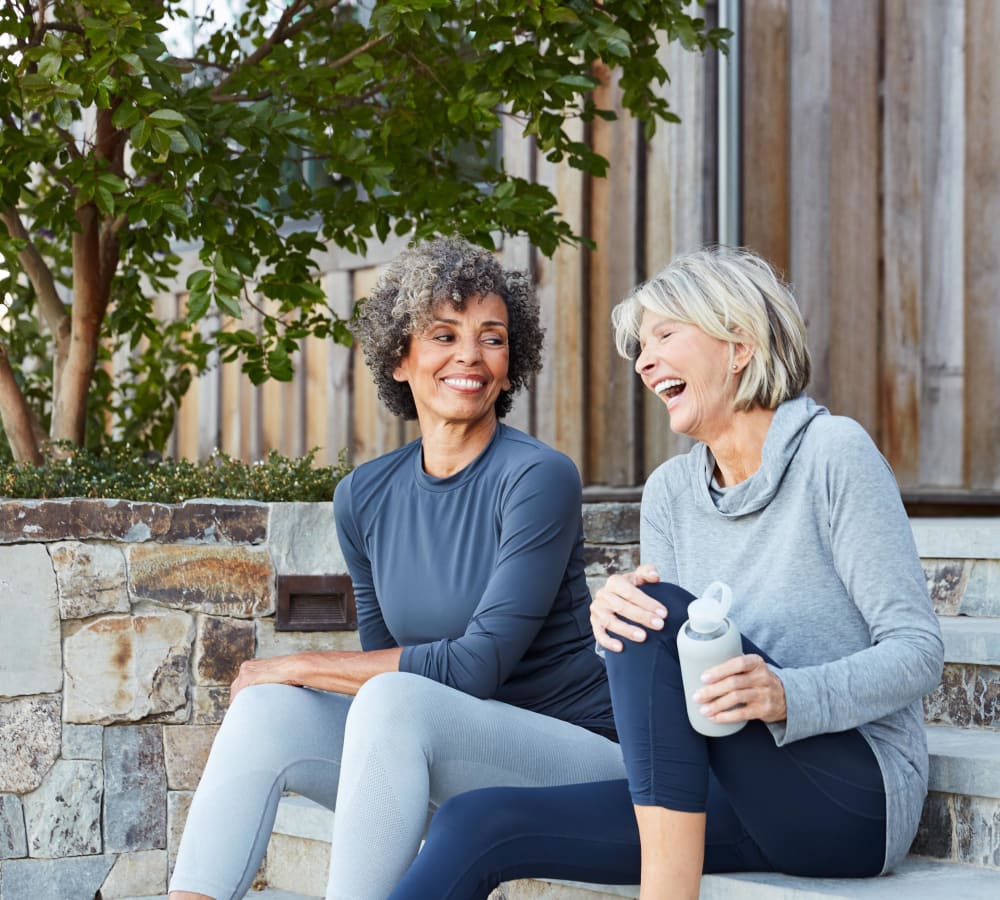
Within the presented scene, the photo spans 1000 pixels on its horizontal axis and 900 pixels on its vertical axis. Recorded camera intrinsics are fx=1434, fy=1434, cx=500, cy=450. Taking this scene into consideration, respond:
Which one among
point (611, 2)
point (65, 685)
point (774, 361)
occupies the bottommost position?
point (65, 685)

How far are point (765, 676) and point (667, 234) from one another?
115 inches

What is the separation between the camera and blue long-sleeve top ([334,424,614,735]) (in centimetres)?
216

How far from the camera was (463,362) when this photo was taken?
2410 millimetres

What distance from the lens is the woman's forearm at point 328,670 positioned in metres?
2.19

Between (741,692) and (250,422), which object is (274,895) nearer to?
(741,692)

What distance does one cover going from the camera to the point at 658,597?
183 centimetres

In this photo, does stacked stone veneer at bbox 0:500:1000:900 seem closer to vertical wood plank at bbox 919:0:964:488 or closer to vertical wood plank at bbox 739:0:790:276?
vertical wood plank at bbox 919:0:964:488

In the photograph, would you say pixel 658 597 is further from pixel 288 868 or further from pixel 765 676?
pixel 288 868

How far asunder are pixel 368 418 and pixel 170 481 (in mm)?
2175

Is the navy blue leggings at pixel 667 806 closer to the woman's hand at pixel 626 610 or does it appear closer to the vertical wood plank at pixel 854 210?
the woman's hand at pixel 626 610

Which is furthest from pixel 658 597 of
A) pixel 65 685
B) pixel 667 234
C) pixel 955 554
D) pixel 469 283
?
pixel 667 234

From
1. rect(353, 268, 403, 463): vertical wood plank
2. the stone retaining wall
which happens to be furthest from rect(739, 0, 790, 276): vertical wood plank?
the stone retaining wall

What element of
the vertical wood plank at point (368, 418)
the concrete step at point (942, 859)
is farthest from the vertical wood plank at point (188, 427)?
the concrete step at point (942, 859)

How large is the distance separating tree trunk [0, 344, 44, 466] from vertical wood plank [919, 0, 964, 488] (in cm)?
243
